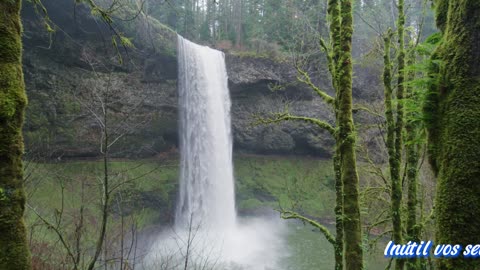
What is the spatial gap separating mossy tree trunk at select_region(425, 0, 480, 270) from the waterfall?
773 inches

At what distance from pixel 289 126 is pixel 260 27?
9.77m

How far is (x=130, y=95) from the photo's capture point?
69.5ft

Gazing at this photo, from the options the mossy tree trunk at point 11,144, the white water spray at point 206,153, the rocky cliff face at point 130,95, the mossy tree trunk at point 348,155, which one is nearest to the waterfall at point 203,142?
the white water spray at point 206,153

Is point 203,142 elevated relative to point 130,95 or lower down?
lower down

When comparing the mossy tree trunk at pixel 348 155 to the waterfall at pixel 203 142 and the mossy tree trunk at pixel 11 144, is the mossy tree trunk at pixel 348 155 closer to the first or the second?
the mossy tree trunk at pixel 11 144

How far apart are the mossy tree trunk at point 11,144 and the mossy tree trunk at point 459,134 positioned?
2575 mm

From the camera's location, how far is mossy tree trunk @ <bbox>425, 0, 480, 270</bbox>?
1691mm

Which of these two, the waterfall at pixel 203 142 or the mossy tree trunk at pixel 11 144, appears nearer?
the mossy tree trunk at pixel 11 144

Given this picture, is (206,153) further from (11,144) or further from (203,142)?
(11,144)

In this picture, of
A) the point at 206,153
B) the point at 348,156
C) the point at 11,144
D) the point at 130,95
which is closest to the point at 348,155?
the point at 348,156

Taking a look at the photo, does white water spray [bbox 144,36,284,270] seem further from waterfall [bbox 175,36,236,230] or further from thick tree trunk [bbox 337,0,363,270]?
thick tree trunk [bbox 337,0,363,270]

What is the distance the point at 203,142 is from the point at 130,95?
5881 millimetres

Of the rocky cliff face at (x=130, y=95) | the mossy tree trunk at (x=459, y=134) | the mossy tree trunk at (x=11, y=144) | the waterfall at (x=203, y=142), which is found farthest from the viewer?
the waterfall at (x=203, y=142)

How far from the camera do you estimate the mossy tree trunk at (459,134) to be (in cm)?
169
